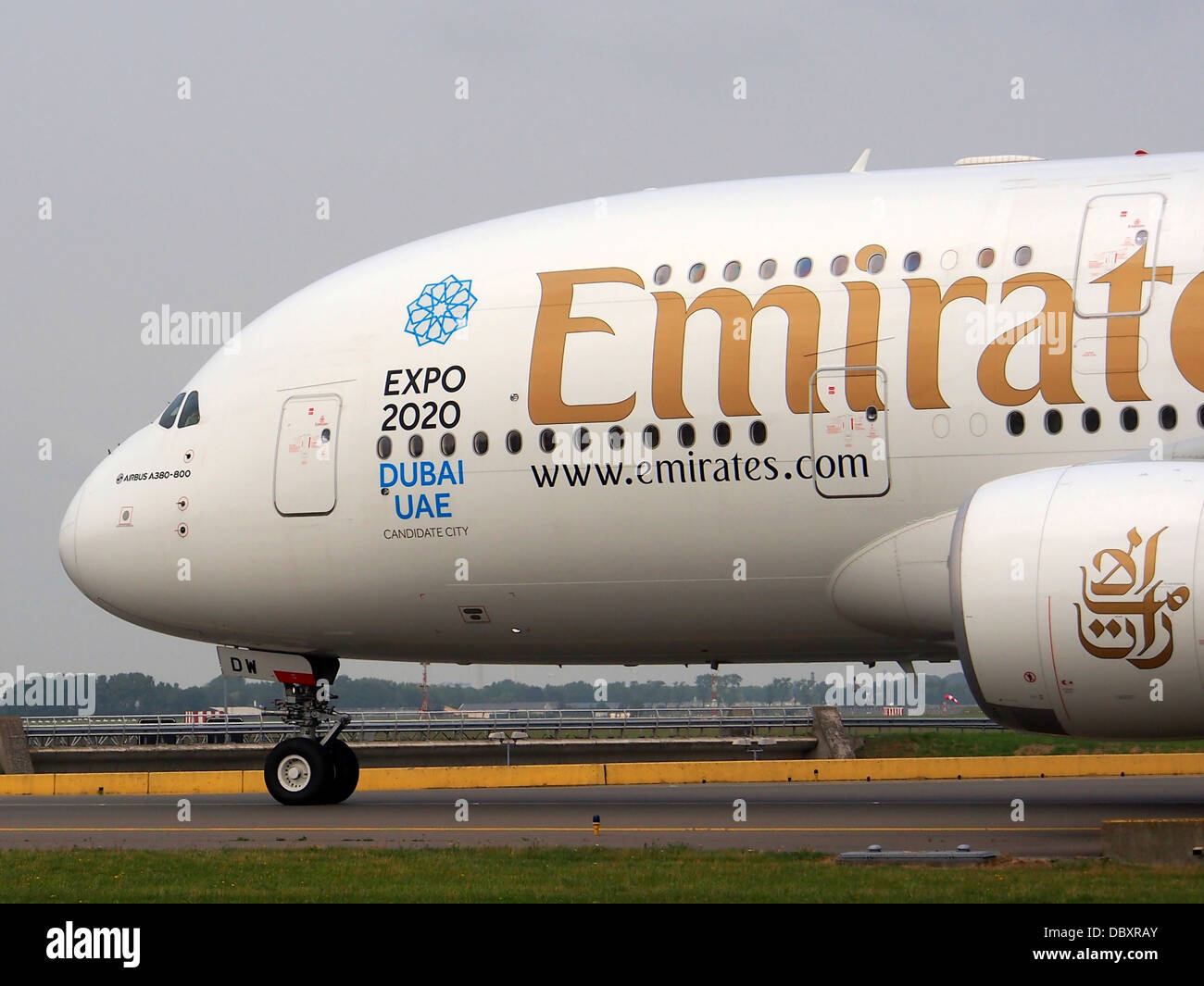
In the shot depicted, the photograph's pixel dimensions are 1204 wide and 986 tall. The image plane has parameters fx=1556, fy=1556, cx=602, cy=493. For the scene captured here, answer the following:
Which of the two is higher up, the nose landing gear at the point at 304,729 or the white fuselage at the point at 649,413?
the white fuselage at the point at 649,413

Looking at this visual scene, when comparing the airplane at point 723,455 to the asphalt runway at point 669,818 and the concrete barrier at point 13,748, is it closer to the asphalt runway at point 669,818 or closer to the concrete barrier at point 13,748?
the asphalt runway at point 669,818

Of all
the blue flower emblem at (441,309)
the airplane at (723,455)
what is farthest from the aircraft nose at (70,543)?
the blue flower emblem at (441,309)

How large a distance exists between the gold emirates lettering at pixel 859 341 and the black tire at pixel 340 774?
16.5ft

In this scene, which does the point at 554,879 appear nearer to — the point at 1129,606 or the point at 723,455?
the point at 1129,606

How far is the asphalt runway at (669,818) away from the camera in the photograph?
44.1ft

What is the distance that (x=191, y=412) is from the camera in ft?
58.0

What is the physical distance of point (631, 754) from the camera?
31.0 metres

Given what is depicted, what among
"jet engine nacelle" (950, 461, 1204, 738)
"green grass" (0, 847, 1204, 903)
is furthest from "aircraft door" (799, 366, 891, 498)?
"green grass" (0, 847, 1204, 903)

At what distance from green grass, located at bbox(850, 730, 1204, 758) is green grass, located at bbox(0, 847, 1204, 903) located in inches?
665

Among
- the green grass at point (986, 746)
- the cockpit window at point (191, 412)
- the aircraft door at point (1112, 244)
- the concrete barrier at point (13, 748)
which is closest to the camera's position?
the aircraft door at point (1112, 244)

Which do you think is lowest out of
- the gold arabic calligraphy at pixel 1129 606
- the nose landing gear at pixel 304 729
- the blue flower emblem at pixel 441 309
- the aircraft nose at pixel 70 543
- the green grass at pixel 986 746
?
the green grass at pixel 986 746

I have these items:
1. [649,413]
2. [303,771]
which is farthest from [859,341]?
[303,771]

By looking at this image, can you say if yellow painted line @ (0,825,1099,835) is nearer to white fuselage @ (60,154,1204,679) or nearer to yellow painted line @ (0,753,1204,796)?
white fuselage @ (60,154,1204,679)

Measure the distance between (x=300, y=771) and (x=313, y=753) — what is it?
0.92 ft
